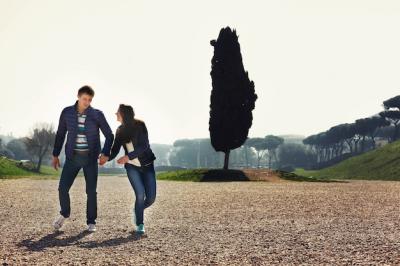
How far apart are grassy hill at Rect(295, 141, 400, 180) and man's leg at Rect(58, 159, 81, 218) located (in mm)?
41618

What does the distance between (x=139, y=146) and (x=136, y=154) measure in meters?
0.16

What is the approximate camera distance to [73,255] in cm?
641

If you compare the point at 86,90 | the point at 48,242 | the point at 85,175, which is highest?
the point at 86,90

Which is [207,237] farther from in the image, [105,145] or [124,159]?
[105,145]

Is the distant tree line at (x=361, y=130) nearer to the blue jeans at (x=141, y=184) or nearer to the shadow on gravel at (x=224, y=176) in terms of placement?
the shadow on gravel at (x=224, y=176)

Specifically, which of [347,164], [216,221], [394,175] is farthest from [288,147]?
[216,221]

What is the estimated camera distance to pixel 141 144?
823 centimetres

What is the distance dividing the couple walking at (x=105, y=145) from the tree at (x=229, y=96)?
1316 inches

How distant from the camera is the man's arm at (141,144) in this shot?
26.7 feet

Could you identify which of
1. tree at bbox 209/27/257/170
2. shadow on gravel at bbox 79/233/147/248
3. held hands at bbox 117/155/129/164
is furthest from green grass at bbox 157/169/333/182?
shadow on gravel at bbox 79/233/147/248

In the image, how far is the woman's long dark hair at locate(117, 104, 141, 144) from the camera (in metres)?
8.21

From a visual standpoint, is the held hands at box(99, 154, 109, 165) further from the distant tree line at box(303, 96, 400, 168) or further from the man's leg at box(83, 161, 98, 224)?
the distant tree line at box(303, 96, 400, 168)

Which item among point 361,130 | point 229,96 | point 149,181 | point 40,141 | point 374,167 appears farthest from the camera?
point 361,130

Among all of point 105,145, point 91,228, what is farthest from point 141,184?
point 91,228
